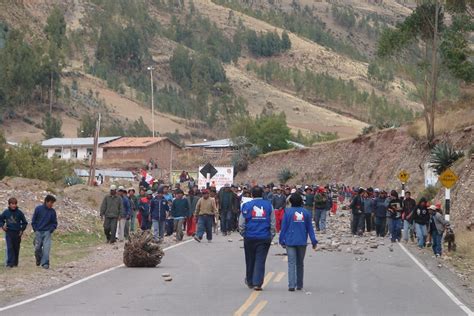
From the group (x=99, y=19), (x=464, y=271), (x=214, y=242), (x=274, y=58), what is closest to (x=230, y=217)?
(x=214, y=242)

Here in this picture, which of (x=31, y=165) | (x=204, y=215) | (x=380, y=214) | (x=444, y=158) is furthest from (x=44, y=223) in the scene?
(x=31, y=165)

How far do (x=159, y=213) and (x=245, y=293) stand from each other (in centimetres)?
1378

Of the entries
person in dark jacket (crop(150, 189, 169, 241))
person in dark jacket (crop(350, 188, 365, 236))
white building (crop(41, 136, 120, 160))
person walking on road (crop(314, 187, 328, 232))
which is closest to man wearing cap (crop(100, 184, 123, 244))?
person in dark jacket (crop(150, 189, 169, 241))

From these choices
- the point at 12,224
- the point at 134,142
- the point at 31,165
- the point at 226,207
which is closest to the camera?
the point at 12,224

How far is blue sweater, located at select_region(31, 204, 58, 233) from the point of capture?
802 inches

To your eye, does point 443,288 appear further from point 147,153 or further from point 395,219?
point 147,153

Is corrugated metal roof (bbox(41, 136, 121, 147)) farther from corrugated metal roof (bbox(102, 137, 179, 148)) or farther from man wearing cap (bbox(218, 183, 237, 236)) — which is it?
man wearing cap (bbox(218, 183, 237, 236))

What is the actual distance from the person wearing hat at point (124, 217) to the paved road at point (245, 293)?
5.37 meters

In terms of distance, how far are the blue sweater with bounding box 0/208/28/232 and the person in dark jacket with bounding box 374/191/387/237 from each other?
15.7m

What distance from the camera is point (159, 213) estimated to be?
29.4m

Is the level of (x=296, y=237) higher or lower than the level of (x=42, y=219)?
lower

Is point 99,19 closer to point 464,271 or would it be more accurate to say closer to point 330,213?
point 330,213

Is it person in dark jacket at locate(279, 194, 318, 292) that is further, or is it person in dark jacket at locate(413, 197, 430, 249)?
person in dark jacket at locate(413, 197, 430, 249)

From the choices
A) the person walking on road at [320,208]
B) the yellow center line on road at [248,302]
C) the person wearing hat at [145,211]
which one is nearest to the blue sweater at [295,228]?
the yellow center line on road at [248,302]
